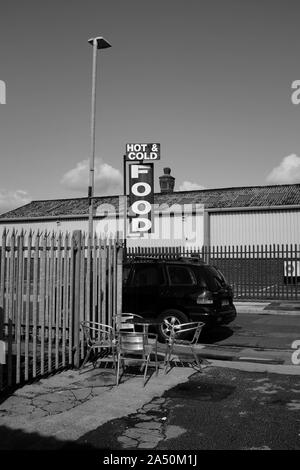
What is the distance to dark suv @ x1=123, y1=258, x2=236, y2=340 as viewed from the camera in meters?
10.2

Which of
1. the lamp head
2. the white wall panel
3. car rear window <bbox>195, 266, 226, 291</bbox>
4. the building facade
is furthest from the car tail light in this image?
the white wall panel

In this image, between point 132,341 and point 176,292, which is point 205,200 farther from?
point 132,341

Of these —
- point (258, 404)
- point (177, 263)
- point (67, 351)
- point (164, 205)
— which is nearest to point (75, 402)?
point (67, 351)

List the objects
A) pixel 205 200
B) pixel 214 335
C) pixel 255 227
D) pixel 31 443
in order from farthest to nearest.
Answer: pixel 205 200
pixel 255 227
pixel 214 335
pixel 31 443

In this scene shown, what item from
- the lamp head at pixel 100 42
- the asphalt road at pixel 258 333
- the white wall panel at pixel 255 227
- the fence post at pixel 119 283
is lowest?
the asphalt road at pixel 258 333

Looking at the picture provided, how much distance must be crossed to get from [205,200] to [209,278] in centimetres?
2277

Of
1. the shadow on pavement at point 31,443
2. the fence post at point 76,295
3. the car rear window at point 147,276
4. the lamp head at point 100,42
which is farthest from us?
the lamp head at point 100,42

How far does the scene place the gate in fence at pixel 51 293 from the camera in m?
6.20

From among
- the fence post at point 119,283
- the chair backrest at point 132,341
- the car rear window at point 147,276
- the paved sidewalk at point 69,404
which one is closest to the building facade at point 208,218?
the car rear window at point 147,276

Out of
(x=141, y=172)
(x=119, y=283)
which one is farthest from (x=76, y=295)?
(x=141, y=172)

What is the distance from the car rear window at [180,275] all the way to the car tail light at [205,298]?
15.6 inches

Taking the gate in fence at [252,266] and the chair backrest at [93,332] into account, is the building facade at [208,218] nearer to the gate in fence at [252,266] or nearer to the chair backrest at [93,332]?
the gate in fence at [252,266]

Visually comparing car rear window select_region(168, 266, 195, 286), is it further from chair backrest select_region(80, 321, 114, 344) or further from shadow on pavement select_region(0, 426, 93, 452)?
shadow on pavement select_region(0, 426, 93, 452)

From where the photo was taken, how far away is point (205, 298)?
1020cm
